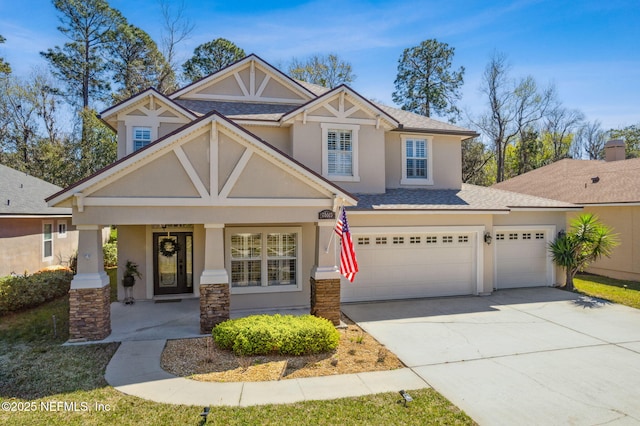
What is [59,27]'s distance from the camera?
28.8 meters

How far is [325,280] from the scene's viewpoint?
9.51 metres

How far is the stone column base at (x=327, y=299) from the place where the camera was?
31.1 ft

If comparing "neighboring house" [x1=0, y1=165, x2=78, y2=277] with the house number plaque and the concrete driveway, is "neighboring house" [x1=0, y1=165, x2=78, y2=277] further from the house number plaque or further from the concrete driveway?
the concrete driveway


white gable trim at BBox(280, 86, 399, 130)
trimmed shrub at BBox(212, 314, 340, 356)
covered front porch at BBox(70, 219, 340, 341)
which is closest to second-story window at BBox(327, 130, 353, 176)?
white gable trim at BBox(280, 86, 399, 130)

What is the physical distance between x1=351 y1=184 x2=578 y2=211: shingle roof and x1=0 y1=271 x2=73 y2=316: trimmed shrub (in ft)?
34.1

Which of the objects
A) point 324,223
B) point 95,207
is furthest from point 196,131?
point 324,223

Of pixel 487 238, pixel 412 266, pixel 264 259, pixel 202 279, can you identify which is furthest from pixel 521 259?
pixel 202 279

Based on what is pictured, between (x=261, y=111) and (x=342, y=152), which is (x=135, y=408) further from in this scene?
(x=261, y=111)

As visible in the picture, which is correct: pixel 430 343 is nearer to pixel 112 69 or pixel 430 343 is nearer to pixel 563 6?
pixel 563 6

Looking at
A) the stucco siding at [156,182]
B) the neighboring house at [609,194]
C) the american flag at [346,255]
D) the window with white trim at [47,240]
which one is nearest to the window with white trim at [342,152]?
the american flag at [346,255]

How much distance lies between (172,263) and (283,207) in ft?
18.4

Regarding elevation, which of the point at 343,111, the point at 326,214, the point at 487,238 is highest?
the point at 343,111

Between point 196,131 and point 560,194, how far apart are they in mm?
18828

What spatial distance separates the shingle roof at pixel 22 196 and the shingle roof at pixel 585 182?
23614 millimetres
